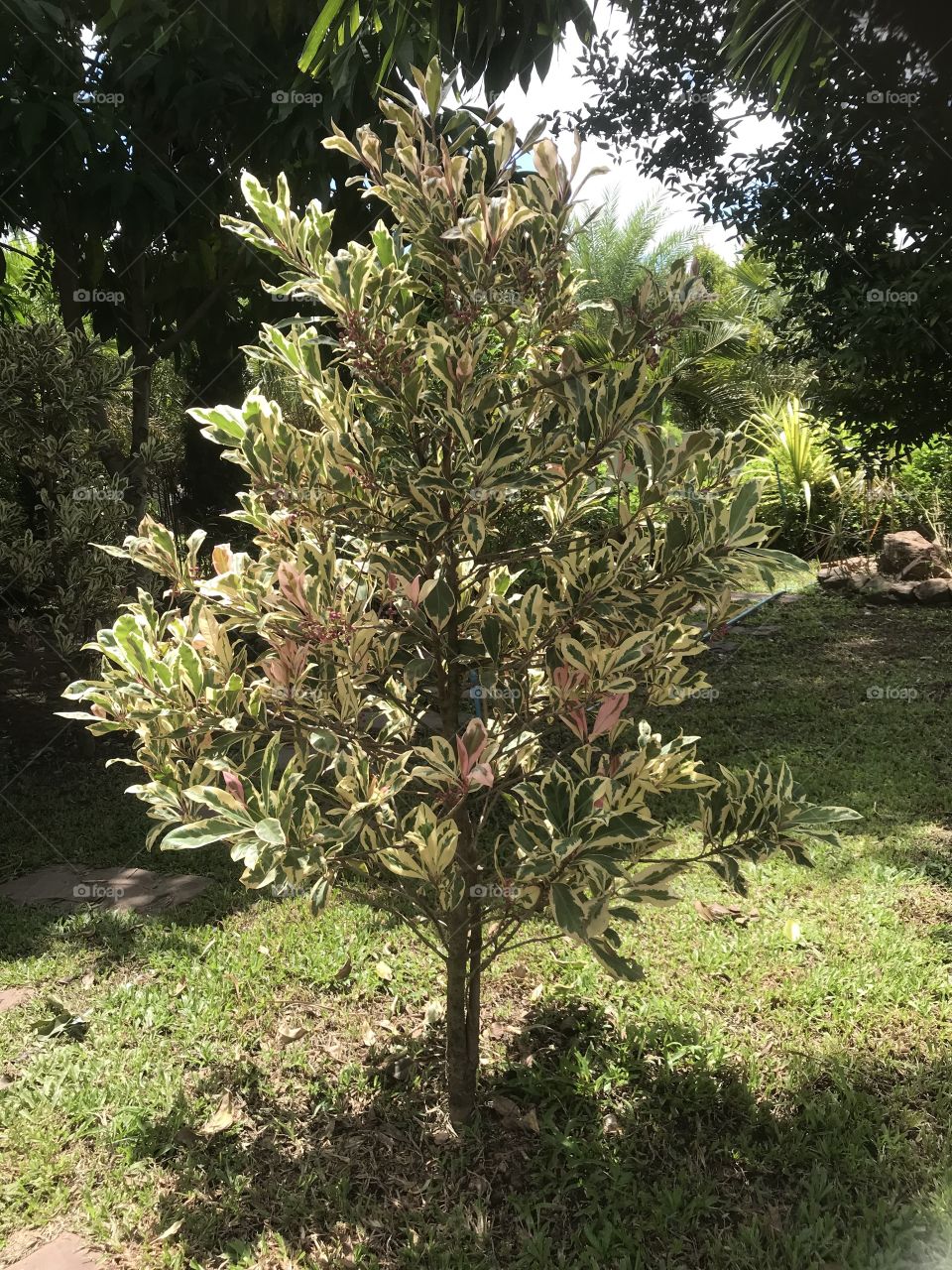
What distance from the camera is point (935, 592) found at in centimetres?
863

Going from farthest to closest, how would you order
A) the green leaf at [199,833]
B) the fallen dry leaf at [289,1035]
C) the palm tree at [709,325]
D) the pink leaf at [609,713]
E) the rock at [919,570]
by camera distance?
the palm tree at [709,325], the rock at [919,570], the fallen dry leaf at [289,1035], the pink leaf at [609,713], the green leaf at [199,833]

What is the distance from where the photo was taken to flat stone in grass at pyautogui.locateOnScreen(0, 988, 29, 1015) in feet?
10.5

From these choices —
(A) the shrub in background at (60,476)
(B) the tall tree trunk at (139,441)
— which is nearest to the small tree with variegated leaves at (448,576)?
(A) the shrub in background at (60,476)

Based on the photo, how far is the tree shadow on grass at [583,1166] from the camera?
2.07 meters

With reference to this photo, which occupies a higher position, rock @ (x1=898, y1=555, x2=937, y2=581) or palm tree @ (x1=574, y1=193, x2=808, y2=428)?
palm tree @ (x1=574, y1=193, x2=808, y2=428)

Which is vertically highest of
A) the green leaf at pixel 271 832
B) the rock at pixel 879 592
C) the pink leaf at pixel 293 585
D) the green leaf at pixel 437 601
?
the pink leaf at pixel 293 585

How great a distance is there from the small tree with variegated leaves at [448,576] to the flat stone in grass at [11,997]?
1.56 m

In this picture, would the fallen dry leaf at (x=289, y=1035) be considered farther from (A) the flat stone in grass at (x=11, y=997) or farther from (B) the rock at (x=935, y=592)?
(B) the rock at (x=935, y=592)

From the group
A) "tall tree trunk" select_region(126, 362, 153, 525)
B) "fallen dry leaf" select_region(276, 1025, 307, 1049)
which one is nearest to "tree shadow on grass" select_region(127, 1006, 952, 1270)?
"fallen dry leaf" select_region(276, 1025, 307, 1049)

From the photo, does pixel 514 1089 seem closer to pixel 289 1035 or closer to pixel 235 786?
pixel 289 1035

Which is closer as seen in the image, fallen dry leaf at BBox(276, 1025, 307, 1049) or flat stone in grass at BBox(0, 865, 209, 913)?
fallen dry leaf at BBox(276, 1025, 307, 1049)

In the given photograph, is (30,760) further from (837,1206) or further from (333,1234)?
(837,1206)

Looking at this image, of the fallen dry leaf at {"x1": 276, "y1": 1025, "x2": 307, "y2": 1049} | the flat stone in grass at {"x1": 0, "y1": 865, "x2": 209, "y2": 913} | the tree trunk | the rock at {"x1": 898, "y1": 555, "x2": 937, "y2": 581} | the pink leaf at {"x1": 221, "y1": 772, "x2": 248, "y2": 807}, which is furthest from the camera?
the rock at {"x1": 898, "y1": 555, "x2": 937, "y2": 581}

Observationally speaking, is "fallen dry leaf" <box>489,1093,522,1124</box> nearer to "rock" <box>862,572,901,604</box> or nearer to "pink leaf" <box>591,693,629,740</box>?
"pink leaf" <box>591,693,629,740</box>
